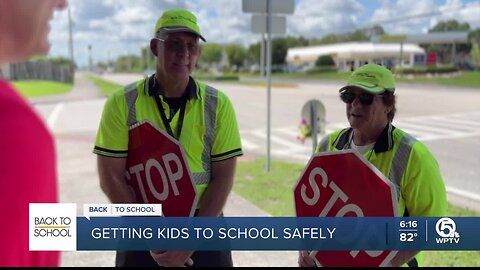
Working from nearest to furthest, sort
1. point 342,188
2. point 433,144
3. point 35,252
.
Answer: point 35,252, point 342,188, point 433,144

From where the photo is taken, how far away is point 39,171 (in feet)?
1.90

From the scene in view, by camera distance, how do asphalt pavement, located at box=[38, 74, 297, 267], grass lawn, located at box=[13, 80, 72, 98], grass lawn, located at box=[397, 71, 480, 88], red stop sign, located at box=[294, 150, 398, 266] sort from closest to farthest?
red stop sign, located at box=[294, 150, 398, 266] → asphalt pavement, located at box=[38, 74, 297, 267] → grass lawn, located at box=[13, 80, 72, 98] → grass lawn, located at box=[397, 71, 480, 88]

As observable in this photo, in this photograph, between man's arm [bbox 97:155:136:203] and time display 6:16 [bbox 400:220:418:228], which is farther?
man's arm [bbox 97:155:136:203]

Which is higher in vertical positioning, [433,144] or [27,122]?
[27,122]

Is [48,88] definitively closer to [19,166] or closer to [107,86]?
[107,86]

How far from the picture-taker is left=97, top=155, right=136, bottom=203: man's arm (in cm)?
193

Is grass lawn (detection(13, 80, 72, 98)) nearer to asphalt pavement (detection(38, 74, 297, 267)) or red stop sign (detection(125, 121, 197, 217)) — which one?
asphalt pavement (detection(38, 74, 297, 267))

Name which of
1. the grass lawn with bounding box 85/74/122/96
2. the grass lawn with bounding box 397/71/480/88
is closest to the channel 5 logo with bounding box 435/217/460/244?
the grass lawn with bounding box 85/74/122/96

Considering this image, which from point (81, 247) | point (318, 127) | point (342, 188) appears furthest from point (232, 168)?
point (318, 127)

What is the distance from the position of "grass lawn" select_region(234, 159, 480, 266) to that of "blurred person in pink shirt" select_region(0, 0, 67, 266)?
2.53 m

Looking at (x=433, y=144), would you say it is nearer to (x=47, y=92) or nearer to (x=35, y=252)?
(x=35, y=252)

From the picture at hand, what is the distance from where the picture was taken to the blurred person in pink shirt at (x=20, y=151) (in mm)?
548

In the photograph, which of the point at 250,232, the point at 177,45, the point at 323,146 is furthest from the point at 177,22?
the point at 250,232

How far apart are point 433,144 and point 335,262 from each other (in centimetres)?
743
